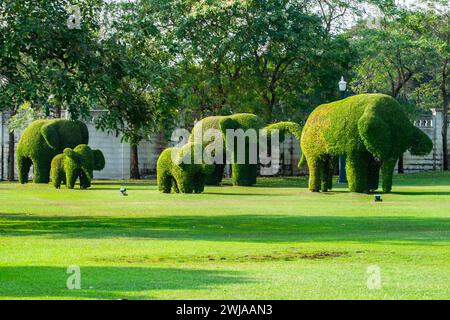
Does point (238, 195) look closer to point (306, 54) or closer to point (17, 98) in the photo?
point (17, 98)

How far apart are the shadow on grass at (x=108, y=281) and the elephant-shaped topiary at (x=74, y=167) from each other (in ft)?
101

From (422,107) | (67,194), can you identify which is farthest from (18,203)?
(422,107)

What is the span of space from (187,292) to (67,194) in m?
29.4

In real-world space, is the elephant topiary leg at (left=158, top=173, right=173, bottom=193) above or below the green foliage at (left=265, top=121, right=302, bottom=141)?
below

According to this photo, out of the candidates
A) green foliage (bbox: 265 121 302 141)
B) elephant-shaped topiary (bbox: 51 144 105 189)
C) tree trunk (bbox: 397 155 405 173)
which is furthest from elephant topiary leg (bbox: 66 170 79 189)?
tree trunk (bbox: 397 155 405 173)

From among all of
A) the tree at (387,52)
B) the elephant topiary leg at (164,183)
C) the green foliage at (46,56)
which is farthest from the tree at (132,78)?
the tree at (387,52)

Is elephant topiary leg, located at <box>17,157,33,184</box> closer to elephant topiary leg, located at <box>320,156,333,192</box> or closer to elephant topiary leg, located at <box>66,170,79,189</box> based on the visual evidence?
elephant topiary leg, located at <box>66,170,79,189</box>

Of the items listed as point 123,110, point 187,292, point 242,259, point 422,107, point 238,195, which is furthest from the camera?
point 422,107

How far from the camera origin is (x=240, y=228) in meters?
24.7

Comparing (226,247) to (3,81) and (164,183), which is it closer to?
(3,81)

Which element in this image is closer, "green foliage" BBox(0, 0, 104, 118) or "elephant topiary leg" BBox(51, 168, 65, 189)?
"green foliage" BBox(0, 0, 104, 118)

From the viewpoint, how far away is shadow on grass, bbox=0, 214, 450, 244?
22062 mm

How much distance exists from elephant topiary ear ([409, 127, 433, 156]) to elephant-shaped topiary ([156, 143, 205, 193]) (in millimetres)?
7570

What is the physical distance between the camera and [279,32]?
58.2m
